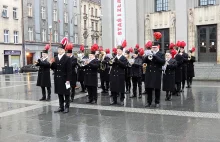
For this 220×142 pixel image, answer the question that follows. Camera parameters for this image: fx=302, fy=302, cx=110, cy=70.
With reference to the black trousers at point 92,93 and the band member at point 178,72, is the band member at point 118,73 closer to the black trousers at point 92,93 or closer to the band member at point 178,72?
the black trousers at point 92,93

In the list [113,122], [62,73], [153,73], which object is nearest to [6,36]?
[62,73]

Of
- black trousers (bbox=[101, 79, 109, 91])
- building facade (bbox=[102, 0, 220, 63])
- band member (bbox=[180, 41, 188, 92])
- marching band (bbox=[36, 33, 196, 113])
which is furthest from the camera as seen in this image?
building facade (bbox=[102, 0, 220, 63])

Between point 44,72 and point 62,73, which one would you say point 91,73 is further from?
point 44,72

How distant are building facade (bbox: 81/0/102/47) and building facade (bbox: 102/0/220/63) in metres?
32.9

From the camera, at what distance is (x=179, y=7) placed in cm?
2677

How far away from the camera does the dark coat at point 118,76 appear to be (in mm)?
10539

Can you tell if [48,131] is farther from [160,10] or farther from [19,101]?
[160,10]

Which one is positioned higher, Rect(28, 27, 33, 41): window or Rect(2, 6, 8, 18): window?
Rect(2, 6, 8, 18): window

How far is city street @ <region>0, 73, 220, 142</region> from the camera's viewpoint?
6563 mm

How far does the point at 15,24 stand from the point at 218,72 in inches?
1406

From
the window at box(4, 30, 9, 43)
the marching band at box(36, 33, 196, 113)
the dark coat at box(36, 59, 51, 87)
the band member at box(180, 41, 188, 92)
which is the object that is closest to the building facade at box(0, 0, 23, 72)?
the window at box(4, 30, 9, 43)

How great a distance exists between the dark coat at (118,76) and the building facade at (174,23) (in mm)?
17418

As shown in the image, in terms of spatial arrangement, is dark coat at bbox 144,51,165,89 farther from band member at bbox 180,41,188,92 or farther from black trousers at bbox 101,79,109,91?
black trousers at bbox 101,79,109,91

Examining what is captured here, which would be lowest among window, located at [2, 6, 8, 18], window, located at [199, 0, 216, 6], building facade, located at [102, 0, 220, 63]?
building facade, located at [102, 0, 220, 63]
